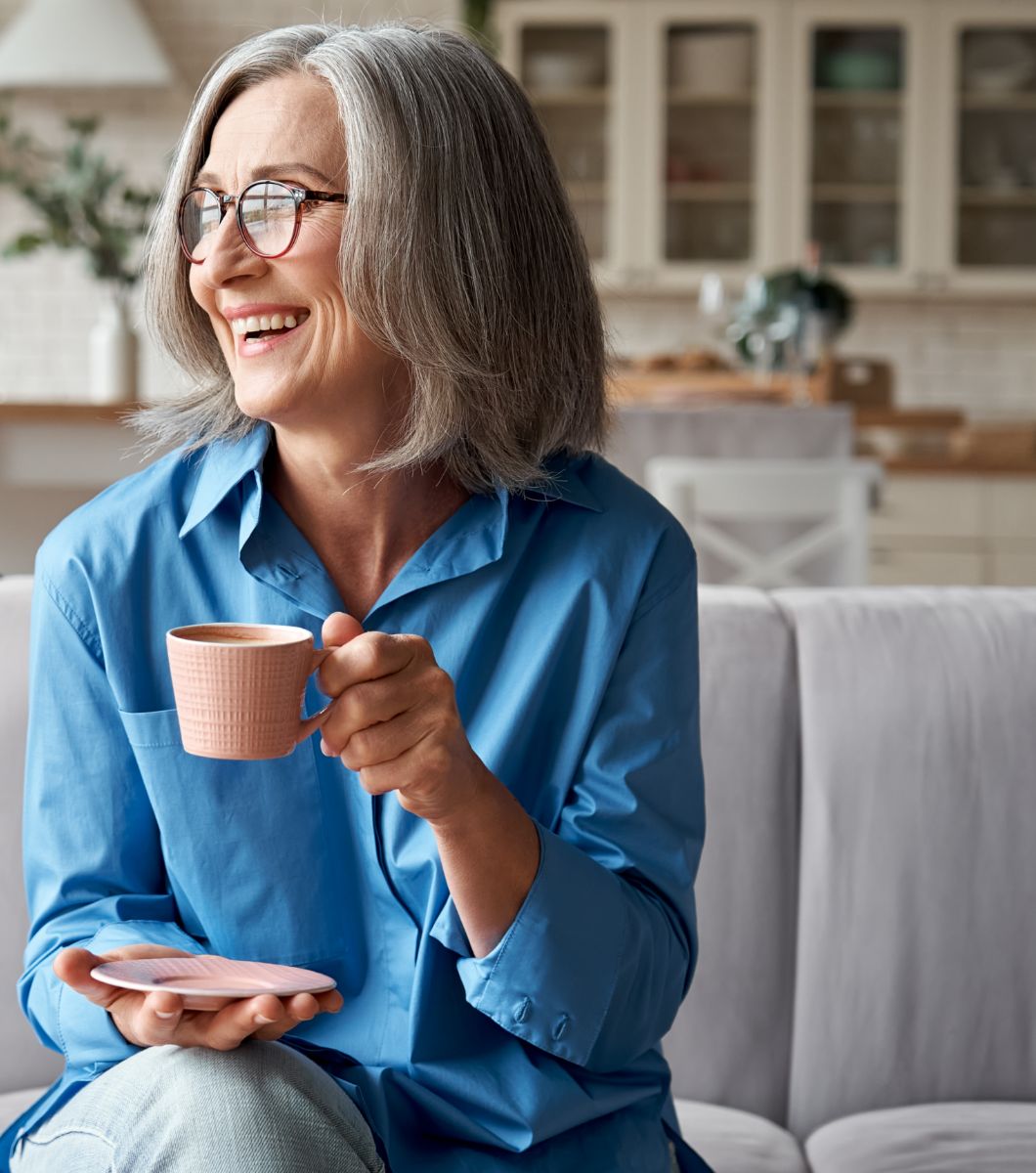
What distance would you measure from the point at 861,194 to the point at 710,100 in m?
0.66

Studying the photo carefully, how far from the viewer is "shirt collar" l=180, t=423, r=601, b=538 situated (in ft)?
3.55

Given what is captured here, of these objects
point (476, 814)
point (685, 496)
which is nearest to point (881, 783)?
point (476, 814)

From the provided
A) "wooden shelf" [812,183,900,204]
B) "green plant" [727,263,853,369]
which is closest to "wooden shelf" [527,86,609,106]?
"wooden shelf" [812,183,900,204]

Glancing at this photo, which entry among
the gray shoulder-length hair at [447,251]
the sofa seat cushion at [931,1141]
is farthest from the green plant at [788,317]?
the gray shoulder-length hair at [447,251]

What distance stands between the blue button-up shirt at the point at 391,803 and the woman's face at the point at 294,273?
86mm

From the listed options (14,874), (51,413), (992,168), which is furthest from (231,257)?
(992,168)

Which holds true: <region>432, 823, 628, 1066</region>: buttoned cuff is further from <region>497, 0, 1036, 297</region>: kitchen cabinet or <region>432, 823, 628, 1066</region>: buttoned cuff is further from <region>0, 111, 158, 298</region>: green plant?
<region>497, 0, 1036, 297</region>: kitchen cabinet

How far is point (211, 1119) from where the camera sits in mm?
858

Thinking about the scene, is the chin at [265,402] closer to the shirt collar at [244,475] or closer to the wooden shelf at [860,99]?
the shirt collar at [244,475]

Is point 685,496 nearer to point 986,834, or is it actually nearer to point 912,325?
point 986,834

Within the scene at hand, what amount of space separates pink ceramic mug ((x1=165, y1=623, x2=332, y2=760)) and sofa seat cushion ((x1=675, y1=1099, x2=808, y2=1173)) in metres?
0.65

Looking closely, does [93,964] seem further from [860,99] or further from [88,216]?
[860,99]

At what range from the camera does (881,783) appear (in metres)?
1.44

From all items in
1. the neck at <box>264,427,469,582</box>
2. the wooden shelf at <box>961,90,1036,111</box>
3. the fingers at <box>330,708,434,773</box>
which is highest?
the wooden shelf at <box>961,90,1036,111</box>
